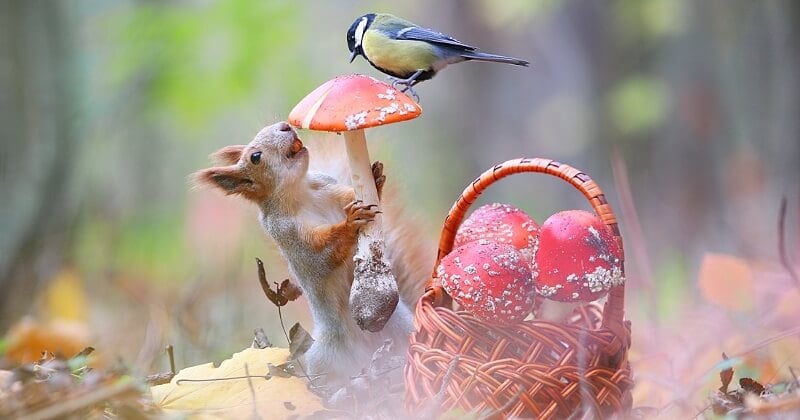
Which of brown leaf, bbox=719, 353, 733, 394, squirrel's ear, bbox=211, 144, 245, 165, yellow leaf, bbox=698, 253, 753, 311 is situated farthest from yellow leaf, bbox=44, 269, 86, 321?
brown leaf, bbox=719, 353, 733, 394

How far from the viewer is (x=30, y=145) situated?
4.59 meters

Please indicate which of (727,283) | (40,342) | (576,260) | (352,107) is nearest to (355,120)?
(352,107)

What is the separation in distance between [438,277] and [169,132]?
8.44m

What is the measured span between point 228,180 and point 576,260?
0.89 metres

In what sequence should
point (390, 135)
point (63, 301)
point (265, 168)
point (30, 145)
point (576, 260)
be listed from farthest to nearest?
point (30, 145) → point (63, 301) → point (390, 135) → point (265, 168) → point (576, 260)

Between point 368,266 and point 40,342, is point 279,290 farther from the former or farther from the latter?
point 40,342

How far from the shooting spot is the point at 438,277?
1.83m

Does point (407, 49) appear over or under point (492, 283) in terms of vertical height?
over

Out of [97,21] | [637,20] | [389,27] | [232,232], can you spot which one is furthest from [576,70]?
[389,27]

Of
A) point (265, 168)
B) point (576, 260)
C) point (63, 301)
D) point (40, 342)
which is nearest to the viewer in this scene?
point (576, 260)

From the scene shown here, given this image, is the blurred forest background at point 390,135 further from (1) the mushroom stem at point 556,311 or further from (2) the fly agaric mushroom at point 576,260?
(2) the fly agaric mushroom at point 576,260

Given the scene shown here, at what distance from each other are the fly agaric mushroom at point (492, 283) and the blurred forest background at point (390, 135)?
2.22 feet

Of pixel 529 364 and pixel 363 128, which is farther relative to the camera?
pixel 363 128

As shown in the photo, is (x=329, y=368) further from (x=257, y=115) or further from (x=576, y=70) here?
(x=576, y=70)
